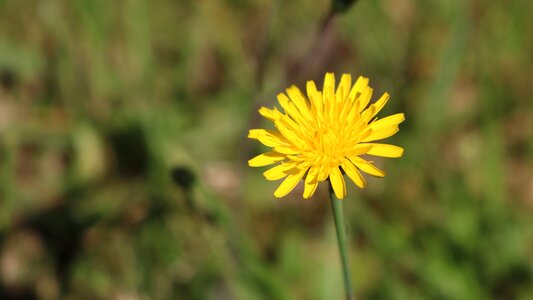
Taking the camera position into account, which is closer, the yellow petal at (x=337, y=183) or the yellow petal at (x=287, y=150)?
the yellow petal at (x=337, y=183)

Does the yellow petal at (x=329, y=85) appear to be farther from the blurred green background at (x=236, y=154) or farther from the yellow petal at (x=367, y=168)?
the blurred green background at (x=236, y=154)

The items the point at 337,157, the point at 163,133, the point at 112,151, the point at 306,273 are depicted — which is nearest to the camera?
the point at 337,157

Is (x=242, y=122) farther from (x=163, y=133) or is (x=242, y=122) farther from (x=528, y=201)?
(x=528, y=201)

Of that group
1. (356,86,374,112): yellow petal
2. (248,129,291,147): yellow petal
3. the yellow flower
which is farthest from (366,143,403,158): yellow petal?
(248,129,291,147): yellow petal

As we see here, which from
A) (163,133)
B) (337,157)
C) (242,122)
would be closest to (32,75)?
(163,133)

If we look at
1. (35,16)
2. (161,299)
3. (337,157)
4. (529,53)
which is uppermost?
(35,16)

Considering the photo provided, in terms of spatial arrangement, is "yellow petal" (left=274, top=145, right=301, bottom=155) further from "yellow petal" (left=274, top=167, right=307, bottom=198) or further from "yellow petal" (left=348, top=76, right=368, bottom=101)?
"yellow petal" (left=348, top=76, right=368, bottom=101)

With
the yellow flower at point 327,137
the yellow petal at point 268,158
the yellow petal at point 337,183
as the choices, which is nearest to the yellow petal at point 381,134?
the yellow flower at point 327,137

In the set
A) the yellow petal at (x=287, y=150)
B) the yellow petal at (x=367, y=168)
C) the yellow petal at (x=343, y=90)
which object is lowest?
the yellow petal at (x=367, y=168)
